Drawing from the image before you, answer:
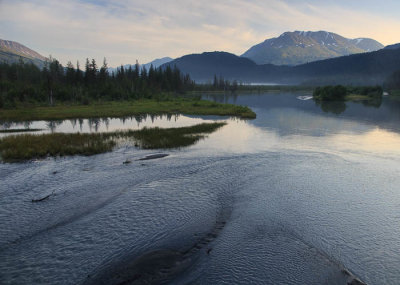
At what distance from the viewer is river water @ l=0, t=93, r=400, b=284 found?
12.8 meters

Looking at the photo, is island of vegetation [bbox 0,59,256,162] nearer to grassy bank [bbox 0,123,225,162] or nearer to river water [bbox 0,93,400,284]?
grassy bank [bbox 0,123,225,162]

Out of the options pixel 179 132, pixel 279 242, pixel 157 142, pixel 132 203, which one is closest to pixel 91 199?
pixel 132 203

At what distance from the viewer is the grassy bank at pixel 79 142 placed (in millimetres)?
31359

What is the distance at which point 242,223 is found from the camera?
683 inches

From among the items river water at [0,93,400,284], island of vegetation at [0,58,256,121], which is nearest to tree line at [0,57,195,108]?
island of vegetation at [0,58,256,121]

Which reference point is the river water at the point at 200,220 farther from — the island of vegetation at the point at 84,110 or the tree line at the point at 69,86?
the tree line at the point at 69,86

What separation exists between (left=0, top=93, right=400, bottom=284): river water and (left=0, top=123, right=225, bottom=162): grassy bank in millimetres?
2544

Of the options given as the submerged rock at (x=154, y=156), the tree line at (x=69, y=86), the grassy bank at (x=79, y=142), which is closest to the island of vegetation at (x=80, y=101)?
the tree line at (x=69, y=86)

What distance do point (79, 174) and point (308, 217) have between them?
64.1ft

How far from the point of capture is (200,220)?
17.6 metres

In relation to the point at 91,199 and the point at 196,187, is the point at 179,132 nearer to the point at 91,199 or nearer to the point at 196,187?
the point at 196,187

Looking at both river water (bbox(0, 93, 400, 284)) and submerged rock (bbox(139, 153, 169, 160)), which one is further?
submerged rock (bbox(139, 153, 169, 160))

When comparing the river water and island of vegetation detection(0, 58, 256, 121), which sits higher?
island of vegetation detection(0, 58, 256, 121)

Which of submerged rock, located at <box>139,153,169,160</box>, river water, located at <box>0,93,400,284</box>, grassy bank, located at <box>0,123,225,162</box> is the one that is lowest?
river water, located at <box>0,93,400,284</box>
